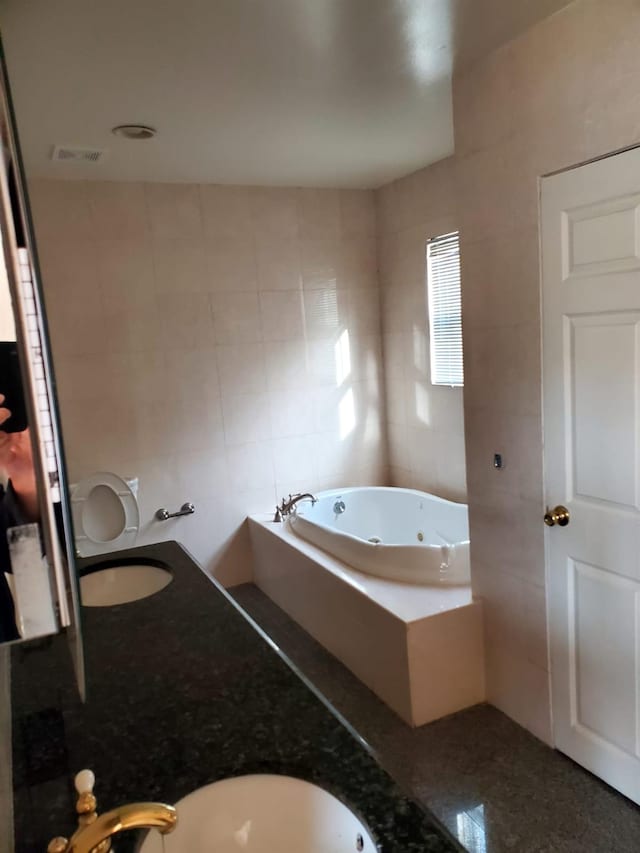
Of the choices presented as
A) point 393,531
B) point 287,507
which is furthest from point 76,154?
point 393,531

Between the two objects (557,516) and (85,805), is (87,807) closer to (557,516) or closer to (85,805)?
(85,805)

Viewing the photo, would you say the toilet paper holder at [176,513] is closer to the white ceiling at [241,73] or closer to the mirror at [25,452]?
the white ceiling at [241,73]

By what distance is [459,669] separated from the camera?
99.2 inches

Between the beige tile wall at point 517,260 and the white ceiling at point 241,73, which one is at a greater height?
the white ceiling at point 241,73

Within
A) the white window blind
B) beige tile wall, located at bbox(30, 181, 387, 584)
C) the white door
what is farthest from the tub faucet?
the white door

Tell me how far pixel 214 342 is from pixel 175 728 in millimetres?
2823

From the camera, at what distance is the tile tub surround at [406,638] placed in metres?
2.45

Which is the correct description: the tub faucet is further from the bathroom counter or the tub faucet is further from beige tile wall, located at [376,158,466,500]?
the bathroom counter

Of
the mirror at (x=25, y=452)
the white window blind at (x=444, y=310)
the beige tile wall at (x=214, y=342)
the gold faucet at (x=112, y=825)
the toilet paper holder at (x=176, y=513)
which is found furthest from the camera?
the toilet paper holder at (x=176, y=513)

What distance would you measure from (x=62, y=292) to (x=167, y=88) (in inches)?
60.6

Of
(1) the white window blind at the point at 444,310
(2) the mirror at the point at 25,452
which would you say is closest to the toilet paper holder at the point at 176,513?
(1) the white window blind at the point at 444,310

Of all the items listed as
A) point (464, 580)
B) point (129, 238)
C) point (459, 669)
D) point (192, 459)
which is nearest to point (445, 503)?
point (464, 580)

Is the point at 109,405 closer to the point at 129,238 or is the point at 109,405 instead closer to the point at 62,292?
the point at 62,292

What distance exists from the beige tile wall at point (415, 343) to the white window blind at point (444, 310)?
0.18ft
